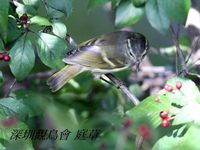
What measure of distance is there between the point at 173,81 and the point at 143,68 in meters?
2.31

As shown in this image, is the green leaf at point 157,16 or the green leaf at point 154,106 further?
the green leaf at point 157,16

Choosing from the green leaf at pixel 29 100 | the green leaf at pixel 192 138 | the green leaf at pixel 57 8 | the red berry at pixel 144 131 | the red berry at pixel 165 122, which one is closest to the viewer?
the red berry at pixel 144 131

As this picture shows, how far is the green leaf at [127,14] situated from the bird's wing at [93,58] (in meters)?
0.46

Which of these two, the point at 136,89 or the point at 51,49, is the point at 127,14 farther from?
the point at 136,89

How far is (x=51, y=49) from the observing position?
253 cm

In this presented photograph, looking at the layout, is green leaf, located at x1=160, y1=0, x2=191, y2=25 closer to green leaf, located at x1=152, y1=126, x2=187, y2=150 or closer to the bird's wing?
green leaf, located at x1=152, y1=126, x2=187, y2=150

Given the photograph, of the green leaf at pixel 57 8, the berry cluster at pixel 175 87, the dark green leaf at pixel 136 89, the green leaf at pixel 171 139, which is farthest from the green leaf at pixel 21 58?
the dark green leaf at pixel 136 89

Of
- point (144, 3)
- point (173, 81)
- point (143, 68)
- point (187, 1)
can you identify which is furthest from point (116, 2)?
point (143, 68)

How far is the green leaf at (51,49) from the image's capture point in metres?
2.52

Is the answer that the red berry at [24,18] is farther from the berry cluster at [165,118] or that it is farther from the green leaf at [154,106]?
the berry cluster at [165,118]

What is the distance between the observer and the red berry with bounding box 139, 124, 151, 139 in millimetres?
1178

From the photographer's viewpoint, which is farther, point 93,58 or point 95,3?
point 93,58

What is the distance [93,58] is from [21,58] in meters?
0.99

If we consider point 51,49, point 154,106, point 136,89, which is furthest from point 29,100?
point 136,89
